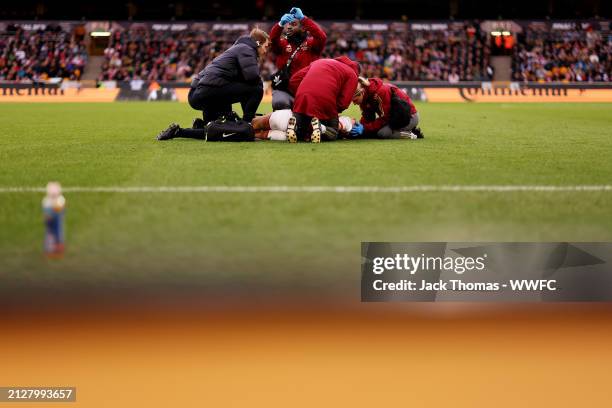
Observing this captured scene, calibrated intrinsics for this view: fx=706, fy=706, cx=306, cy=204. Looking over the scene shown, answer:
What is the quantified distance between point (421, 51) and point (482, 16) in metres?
5.57

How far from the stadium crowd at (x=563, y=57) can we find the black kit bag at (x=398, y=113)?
33.4m

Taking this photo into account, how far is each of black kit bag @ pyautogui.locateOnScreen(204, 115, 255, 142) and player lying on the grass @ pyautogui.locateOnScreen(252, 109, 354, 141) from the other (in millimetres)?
295

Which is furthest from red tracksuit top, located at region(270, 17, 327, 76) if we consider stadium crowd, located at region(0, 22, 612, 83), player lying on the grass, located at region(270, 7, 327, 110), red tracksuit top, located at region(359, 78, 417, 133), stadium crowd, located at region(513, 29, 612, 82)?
stadium crowd, located at region(513, 29, 612, 82)

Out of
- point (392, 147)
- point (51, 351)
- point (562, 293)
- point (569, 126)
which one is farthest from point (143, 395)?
point (569, 126)

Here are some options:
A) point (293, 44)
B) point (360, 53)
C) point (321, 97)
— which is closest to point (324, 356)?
point (321, 97)

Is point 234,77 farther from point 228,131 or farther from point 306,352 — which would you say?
point 306,352

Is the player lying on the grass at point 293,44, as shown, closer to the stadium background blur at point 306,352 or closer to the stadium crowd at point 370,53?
the stadium background blur at point 306,352

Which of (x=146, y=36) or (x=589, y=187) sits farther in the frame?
(x=146, y=36)

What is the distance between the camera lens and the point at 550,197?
16.7 ft

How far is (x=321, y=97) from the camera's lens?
330 inches

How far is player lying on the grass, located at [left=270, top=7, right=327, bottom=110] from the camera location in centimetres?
1001

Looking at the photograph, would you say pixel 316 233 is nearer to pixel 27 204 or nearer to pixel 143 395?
pixel 143 395

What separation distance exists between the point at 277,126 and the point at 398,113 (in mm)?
1650

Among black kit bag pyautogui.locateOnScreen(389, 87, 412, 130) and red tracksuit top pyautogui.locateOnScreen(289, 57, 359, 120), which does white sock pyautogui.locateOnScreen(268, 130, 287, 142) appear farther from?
black kit bag pyautogui.locateOnScreen(389, 87, 412, 130)
